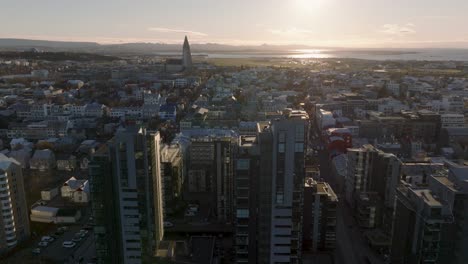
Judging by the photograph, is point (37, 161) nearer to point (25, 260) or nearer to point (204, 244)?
point (25, 260)

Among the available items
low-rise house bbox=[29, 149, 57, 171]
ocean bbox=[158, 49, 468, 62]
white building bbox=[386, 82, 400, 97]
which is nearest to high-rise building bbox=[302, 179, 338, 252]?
low-rise house bbox=[29, 149, 57, 171]

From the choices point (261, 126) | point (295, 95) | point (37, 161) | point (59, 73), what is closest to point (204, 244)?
point (261, 126)

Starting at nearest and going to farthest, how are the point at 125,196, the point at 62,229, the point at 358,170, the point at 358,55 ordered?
the point at 125,196, the point at 62,229, the point at 358,170, the point at 358,55

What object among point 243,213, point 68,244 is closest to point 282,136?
point 243,213

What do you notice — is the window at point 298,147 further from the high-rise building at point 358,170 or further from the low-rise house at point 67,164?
the low-rise house at point 67,164

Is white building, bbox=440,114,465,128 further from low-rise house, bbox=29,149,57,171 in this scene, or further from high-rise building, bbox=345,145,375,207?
low-rise house, bbox=29,149,57,171

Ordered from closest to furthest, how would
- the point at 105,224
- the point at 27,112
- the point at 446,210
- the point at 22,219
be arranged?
the point at 446,210
the point at 105,224
the point at 22,219
the point at 27,112

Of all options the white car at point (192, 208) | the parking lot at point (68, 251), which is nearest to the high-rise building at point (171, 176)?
the white car at point (192, 208)

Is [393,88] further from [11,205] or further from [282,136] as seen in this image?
[11,205]
